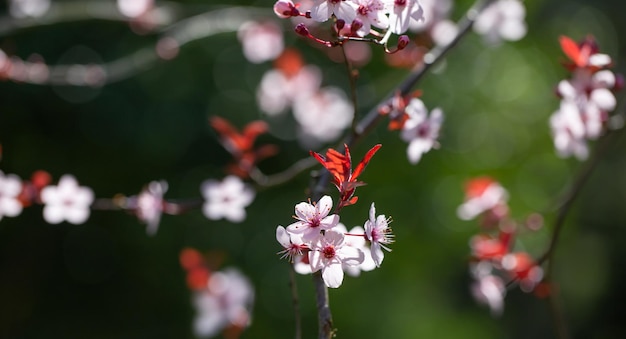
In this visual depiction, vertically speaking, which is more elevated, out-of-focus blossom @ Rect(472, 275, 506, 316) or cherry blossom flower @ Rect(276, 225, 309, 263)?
cherry blossom flower @ Rect(276, 225, 309, 263)

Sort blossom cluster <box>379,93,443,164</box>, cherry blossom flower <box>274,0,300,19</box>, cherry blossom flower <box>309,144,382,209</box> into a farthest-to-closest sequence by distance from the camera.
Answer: blossom cluster <box>379,93,443,164</box> < cherry blossom flower <box>274,0,300,19</box> < cherry blossom flower <box>309,144,382,209</box>

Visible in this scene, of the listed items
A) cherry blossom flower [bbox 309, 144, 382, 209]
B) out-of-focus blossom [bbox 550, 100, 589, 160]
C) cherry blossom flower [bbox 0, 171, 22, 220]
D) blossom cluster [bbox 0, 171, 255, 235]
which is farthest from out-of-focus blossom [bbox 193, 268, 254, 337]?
cherry blossom flower [bbox 309, 144, 382, 209]

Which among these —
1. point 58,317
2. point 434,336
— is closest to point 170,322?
point 58,317

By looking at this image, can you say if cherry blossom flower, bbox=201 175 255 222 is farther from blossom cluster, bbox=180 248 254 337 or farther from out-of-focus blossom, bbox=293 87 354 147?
out-of-focus blossom, bbox=293 87 354 147

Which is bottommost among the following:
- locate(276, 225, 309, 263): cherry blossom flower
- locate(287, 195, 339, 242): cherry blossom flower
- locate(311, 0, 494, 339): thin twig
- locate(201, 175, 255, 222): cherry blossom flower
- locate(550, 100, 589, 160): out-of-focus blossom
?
locate(550, 100, 589, 160): out-of-focus blossom

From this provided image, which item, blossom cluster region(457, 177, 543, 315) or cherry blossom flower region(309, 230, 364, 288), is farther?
blossom cluster region(457, 177, 543, 315)

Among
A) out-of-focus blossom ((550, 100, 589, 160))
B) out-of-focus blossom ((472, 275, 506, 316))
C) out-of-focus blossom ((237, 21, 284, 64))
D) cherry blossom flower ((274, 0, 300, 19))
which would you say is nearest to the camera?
cherry blossom flower ((274, 0, 300, 19))

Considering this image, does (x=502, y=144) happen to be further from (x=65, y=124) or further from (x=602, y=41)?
(x=65, y=124)
